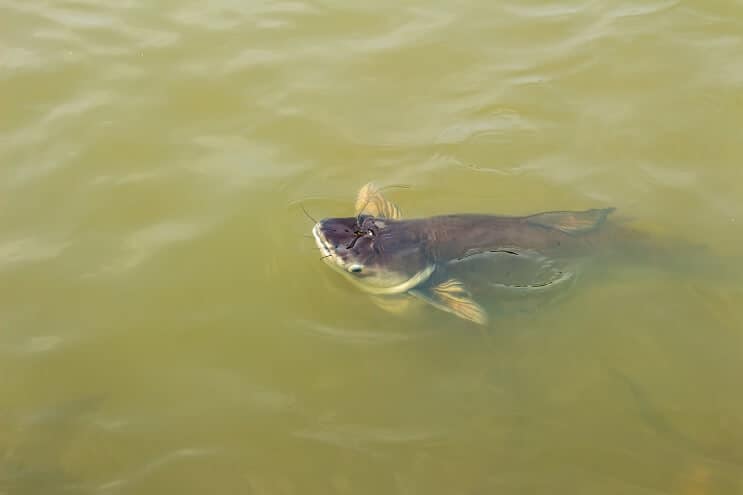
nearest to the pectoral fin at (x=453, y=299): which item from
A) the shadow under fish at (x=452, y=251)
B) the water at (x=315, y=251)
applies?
the shadow under fish at (x=452, y=251)

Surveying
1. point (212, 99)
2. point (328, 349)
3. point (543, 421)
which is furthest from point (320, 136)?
point (543, 421)

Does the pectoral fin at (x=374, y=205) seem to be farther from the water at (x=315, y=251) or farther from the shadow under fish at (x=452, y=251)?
the water at (x=315, y=251)

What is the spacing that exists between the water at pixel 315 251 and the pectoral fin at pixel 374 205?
0.22m

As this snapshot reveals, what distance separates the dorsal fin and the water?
1.20ft

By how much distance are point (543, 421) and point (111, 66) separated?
4689mm

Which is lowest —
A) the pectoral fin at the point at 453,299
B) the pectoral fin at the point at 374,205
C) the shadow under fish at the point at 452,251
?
the pectoral fin at the point at 453,299

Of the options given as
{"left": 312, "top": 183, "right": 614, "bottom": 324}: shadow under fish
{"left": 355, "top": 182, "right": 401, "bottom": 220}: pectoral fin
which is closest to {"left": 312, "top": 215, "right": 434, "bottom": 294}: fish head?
{"left": 312, "top": 183, "right": 614, "bottom": 324}: shadow under fish

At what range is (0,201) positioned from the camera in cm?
460

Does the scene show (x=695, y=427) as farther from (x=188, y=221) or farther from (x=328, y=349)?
(x=188, y=221)

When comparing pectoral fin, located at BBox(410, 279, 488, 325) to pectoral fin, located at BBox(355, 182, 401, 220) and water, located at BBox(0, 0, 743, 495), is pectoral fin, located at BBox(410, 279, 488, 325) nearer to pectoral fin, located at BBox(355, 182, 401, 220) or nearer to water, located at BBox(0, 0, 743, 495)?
water, located at BBox(0, 0, 743, 495)

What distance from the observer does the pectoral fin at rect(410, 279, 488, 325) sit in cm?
383

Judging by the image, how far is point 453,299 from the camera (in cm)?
395

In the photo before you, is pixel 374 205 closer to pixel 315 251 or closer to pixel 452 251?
pixel 315 251

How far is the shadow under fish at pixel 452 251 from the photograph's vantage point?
404 centimetres
